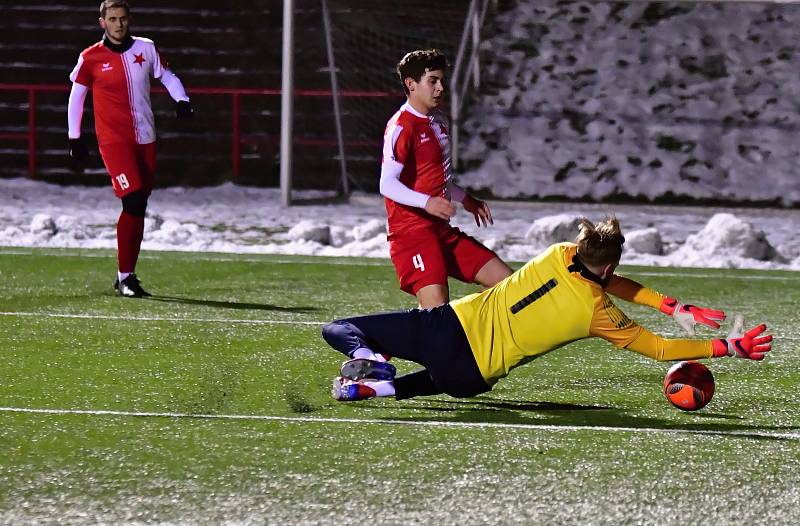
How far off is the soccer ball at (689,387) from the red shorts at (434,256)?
124cm

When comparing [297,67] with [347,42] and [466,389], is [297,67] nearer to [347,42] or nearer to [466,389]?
[347,42]

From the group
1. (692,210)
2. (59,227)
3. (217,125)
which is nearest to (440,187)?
(59,227)

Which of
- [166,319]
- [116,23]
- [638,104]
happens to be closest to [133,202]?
[116,23]

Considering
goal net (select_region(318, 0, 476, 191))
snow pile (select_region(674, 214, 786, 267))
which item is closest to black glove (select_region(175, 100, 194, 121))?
snow pile (select_region(674, 214, 786, 267))

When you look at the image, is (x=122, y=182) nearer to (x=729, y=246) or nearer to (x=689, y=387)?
(x=689, y=387)

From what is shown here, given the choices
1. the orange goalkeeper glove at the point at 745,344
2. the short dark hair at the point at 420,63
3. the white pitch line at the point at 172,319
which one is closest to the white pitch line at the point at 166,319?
the white pitch line at the point at 172,319

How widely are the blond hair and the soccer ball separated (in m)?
0.73

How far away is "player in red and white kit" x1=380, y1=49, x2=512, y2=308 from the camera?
6.64 m

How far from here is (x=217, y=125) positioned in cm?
1936

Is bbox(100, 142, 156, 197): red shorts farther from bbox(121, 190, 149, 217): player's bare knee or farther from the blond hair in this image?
the blond hair

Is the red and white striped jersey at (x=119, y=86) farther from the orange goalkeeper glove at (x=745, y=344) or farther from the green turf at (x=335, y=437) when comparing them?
the orange goalkeeper glove at (x=745, y=344)

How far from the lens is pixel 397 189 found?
6.56 meters

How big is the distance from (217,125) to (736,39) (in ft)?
24.4

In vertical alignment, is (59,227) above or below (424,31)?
below
